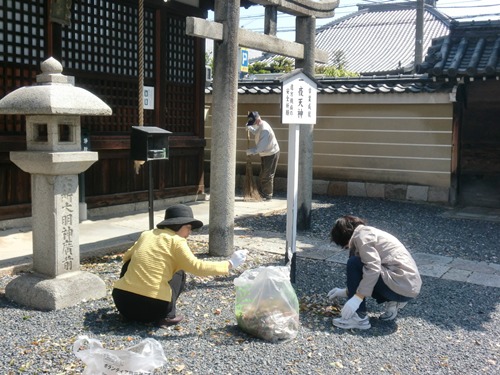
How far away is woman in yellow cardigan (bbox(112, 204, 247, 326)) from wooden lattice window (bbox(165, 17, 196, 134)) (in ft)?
21.2

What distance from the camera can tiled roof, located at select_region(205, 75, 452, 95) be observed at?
1255cm

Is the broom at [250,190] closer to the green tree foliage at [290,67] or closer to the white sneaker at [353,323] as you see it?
the white sneaker at [353,323]

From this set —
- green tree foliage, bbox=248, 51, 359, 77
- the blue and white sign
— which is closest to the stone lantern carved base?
the blue and white sign

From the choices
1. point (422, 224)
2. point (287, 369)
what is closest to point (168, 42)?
point (422, 224)

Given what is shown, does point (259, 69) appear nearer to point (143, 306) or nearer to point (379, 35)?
point (379, 35)

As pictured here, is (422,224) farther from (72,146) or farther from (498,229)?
(72,146)

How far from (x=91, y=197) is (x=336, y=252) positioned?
4.21 m

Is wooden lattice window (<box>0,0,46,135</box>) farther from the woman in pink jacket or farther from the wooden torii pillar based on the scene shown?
the woman in pink jacket

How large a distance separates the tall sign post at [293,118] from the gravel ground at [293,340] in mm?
539

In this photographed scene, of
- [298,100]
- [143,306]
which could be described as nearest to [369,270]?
[143,306]

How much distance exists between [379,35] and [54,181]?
32573mm

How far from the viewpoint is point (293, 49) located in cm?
848

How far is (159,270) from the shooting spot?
4754mm

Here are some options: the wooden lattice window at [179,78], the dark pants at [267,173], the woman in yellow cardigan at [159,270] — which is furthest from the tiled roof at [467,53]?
the woman in yellow cardigan at [159,270]
